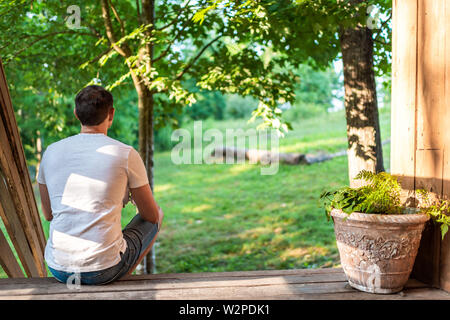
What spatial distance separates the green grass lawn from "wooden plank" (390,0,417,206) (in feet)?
13.4

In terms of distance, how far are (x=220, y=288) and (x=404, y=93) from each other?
146 cm

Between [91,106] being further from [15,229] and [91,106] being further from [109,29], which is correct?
[109,29]

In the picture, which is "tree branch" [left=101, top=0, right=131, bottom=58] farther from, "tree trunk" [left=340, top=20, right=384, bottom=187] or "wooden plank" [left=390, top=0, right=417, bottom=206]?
"wooden plank" [left=390, top=0, right=417, bottom=206]

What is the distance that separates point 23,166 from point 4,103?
18.8 inches

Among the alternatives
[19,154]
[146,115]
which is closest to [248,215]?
[146,115]

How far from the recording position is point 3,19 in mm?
4391

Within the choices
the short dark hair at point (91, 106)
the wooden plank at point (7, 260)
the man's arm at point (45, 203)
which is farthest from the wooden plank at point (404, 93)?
the wooden plank at point (7, 260)

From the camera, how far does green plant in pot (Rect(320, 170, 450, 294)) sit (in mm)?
2172

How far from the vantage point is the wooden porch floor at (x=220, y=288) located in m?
2.24

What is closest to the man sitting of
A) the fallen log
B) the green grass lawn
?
the green grass lawn

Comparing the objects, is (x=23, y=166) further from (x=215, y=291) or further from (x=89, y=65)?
(x=89, y=65)

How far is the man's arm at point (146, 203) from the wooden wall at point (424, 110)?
140 centimetres
